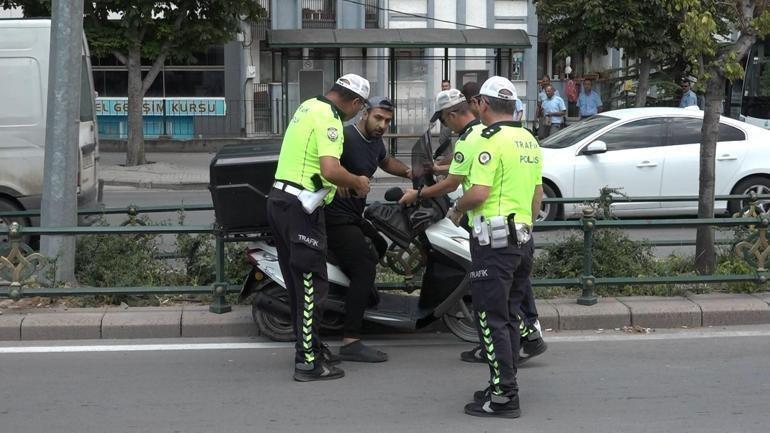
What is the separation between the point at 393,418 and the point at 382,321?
132 cm

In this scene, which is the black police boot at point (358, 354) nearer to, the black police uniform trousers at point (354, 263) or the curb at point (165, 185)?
the black police uniform trousers at point (354, 263)

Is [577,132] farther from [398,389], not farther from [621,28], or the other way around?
[621,28]

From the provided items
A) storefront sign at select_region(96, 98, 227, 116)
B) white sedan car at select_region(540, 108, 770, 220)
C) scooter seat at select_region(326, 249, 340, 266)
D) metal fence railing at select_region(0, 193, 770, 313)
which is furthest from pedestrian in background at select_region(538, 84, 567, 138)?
scooter seat at select_region(326, 249, 340, 266)

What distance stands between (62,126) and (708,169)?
5.21 meters

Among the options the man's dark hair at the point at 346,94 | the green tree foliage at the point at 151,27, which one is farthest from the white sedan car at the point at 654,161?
the green tree foliage at the point at 151,27

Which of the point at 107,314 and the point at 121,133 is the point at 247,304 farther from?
the point at 121,133

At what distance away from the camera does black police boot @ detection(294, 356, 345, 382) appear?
5.87m

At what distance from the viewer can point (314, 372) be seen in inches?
232

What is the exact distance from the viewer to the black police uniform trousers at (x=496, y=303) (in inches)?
203

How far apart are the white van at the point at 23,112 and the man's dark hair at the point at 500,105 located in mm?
5890

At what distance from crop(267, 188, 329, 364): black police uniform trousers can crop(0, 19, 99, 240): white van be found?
4.71 m

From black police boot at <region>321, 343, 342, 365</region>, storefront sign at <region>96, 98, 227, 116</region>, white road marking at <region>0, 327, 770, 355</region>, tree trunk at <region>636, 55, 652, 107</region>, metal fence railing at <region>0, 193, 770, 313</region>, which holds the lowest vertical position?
white road marking at <region>0, 327, 770, 355</region>

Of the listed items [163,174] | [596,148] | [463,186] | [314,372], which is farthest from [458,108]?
[163,174]

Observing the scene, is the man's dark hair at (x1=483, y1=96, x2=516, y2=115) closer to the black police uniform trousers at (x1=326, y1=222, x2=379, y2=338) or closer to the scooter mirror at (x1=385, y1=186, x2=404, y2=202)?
the scooter mirror at (x1=385, y1=186, x2=404, y2=202)
